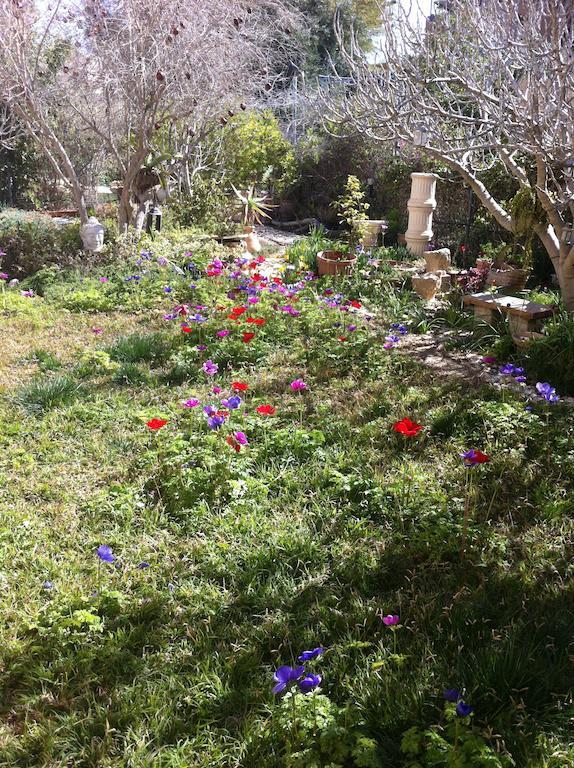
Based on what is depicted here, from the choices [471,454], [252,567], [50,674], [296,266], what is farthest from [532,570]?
[296,266]

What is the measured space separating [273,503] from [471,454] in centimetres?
89

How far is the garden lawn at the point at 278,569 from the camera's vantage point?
1763 mm

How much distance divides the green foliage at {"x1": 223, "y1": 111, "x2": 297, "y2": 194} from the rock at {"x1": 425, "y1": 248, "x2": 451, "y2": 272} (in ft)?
16.6

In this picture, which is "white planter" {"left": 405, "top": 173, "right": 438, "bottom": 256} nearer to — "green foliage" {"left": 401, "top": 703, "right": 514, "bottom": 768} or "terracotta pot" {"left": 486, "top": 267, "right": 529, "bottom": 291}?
"terracotta pot" {"left": 486, "top": 267, "right": 529, "bottom": 291}

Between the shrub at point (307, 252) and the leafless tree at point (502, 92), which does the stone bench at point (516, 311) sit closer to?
the leafless tree at point (502, 92)

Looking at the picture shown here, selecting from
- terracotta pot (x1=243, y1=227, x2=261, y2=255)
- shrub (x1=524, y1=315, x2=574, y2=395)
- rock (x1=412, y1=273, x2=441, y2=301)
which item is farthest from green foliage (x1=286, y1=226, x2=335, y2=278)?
shrub (x1=524, y1=315, x2=574, y2=395)

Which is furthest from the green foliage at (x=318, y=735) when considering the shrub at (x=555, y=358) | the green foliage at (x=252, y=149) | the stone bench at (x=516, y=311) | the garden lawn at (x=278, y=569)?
the green foliage at (x=252, y=149)

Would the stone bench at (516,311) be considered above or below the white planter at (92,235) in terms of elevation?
below

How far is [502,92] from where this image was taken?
4223mm

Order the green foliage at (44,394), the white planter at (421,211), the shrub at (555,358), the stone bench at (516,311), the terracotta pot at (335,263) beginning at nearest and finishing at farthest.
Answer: the green foliage at (44,394) → the shrub at (555,358) → the stone bench at (516,311) → the terracotta pot at (335,263) → the white planter at (421,211)

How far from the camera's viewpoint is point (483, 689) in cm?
180

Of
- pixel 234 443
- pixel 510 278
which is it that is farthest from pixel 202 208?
pixel 234 443

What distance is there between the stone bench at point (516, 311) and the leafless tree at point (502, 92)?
11.5 inches

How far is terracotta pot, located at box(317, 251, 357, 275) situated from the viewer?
→ 23.5 ft
